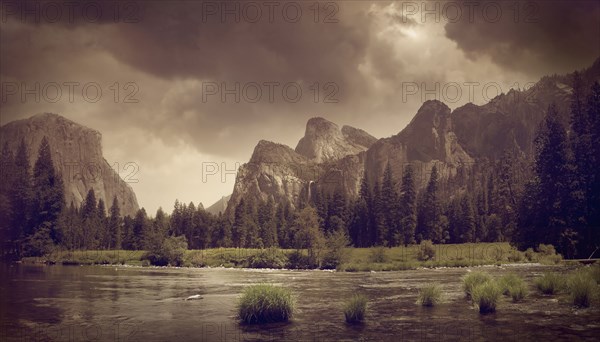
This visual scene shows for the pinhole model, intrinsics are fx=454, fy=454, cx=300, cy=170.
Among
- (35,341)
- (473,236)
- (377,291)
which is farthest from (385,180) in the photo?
(35,341)

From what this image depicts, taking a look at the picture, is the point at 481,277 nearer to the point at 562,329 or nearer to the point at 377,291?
the point at 377,291

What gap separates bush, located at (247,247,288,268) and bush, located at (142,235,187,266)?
20.5 meters

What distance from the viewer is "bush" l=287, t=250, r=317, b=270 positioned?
8994cm

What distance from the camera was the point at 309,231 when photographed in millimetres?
94938

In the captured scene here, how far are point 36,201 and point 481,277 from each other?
5191 inches

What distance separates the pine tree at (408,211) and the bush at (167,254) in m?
54.1

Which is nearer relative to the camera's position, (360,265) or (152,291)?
(152,291)

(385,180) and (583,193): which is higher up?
(385,180)

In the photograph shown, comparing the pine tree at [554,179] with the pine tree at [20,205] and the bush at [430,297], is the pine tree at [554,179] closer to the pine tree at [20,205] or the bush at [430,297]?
the bush at [430,297]

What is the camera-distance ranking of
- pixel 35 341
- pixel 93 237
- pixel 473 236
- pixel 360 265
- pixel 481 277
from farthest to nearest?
pixel 93 237 → pixel 473 236 → pixel 360 265 → pixel 481 277 → pixel 35 341

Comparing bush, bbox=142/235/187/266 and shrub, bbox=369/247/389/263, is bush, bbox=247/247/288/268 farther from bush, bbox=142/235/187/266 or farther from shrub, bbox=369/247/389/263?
bush, bbox=142/235/187/266

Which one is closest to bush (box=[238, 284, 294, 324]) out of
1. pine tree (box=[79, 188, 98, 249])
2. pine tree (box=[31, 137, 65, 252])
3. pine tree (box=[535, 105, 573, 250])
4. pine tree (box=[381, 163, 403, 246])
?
pine tree (box=[535, 105, 573, 250])

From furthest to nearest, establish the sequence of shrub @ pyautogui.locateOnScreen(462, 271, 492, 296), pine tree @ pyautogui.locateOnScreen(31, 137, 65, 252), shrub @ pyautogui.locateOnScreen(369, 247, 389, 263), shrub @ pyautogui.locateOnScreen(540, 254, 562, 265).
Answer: pine tree @ pyautogui.locateOnScreen(31, 137, 65, 252)
shrub @ pyautogui.locateOnScreen(369, 247, 389, 263)
shrub @ pyautogui.locateOnScreen(540, 254, 562, 265)
shrub @ pyautogui.locateOnScreen(462, 271, 492, 296)

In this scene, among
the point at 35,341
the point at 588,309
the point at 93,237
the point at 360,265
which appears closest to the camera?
the point at 35,341
